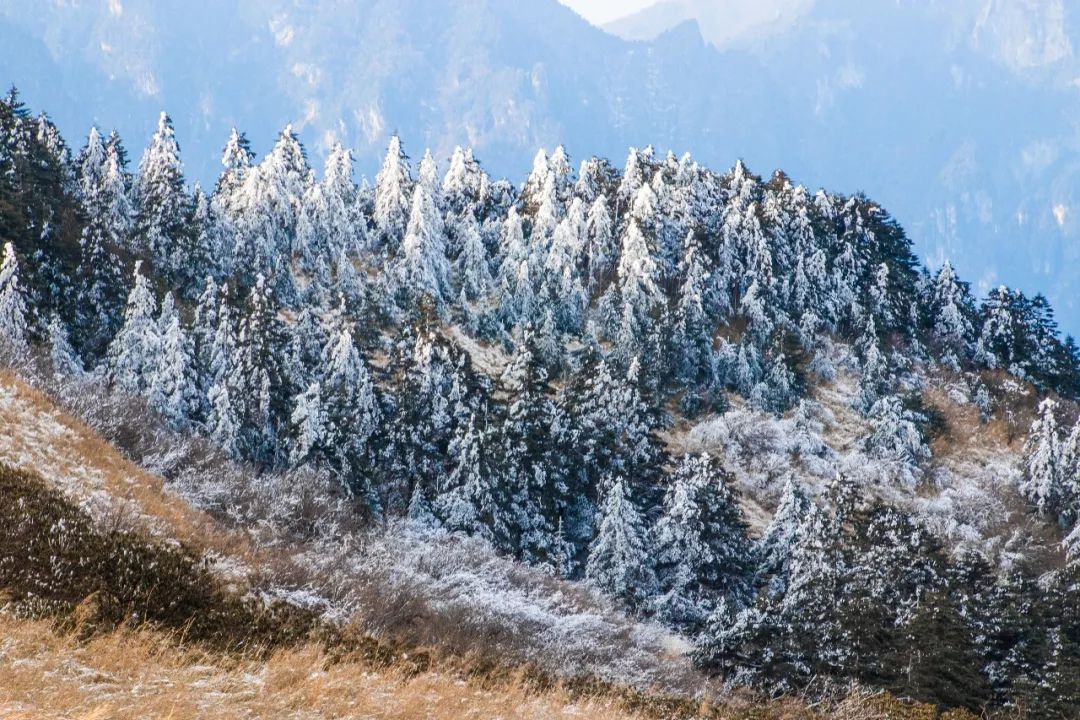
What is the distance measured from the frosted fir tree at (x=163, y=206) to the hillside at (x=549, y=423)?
0.33 metres

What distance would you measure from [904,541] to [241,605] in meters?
29.0

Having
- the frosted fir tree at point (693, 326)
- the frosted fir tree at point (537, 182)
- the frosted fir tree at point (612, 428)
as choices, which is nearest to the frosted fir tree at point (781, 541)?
the frosted fir tree at point (612, 428)

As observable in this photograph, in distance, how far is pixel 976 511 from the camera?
51469mm

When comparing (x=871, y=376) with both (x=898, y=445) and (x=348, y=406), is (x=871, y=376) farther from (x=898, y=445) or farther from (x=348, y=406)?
(x=348, y=406)

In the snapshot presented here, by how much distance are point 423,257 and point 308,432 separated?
28888 mm

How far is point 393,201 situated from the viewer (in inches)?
2803

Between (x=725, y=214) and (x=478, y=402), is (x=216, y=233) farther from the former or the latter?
(x=725, y=214)

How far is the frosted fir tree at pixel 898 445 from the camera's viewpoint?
2115 inches

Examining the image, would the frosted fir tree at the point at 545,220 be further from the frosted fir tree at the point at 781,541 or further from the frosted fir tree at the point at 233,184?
the frosted fir tree at the point at 781,541

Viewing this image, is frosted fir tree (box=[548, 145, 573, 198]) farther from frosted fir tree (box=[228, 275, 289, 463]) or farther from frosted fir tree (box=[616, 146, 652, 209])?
frosted fir tree (box=[228, 275, 289, 463])

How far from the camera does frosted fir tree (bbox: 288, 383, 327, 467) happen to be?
37750 mm

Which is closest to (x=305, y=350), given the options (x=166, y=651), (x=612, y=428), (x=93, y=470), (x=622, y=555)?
(x=612, y=428)

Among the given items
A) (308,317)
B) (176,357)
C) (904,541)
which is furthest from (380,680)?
(308,317)

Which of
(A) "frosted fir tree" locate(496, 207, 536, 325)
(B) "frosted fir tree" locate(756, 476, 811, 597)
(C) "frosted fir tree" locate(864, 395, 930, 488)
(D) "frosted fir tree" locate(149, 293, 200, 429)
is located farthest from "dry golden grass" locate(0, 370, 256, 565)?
(C) "frosted fir tree" locate(864, 395, 930, 488)
